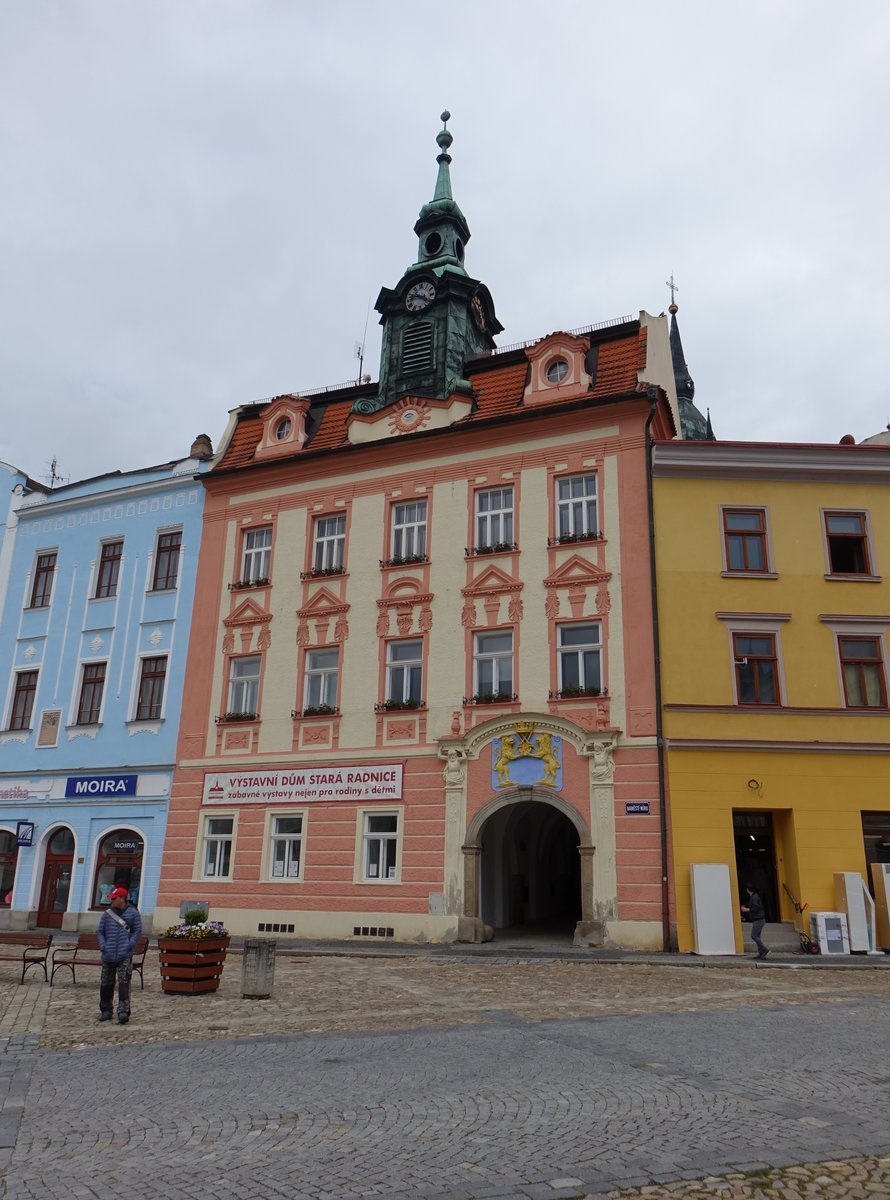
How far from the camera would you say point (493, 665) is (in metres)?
23.4

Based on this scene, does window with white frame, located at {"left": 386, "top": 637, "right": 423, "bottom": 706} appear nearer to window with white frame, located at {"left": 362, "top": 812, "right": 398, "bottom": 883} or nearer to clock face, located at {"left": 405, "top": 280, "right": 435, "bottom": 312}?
window with white frame, located at {"left": 362, "top": 812, "right": 398, "bottom": 883}

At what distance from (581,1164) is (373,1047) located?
13.5 ft

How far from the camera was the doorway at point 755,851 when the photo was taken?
21.2m

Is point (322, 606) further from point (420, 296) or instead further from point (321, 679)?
point (420, 296)

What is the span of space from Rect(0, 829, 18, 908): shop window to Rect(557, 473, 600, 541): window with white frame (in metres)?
18.6

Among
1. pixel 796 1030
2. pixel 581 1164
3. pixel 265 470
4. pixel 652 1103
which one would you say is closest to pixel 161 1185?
pixel 581 1164

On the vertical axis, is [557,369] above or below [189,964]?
above

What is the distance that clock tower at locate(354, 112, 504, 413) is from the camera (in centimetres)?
2755

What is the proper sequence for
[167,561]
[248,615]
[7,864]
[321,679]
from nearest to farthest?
[321,679] < [248,615] < [7,864] < [167,561]

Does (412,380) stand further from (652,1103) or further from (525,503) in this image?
(652,1103)

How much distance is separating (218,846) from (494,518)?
1135 centimetres

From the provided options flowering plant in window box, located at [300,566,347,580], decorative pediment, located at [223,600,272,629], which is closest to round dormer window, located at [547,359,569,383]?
flowering plant in window box, located at [300,566,347,580]

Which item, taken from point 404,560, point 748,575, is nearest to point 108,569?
point 404,560

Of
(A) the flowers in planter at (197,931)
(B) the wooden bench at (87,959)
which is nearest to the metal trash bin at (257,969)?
(A) the flowers in planter at (197,931)
